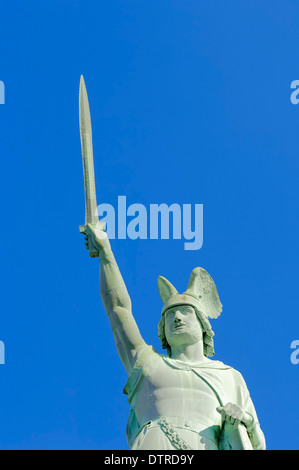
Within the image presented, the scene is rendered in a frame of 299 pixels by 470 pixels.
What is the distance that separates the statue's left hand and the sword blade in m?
5.58

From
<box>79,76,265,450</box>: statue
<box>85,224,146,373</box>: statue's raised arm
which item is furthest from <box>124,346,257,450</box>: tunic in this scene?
<box>85,224,146,373</box>: statue's raised arm

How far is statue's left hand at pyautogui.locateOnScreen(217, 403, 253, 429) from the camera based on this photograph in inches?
821

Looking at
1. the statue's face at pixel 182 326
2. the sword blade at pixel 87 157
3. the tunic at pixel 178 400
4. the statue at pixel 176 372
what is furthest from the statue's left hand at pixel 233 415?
the sword blade at pixel 87 157

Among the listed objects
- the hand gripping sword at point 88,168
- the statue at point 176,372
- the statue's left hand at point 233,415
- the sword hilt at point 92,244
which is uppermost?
the hand gripping sword at point 88,168

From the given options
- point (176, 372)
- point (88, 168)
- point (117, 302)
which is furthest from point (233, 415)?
point (88, 168)

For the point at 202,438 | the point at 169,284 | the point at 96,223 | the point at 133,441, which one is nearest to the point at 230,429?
the point at 202,438

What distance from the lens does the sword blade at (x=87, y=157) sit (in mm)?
24844

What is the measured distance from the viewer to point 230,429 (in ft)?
69.1

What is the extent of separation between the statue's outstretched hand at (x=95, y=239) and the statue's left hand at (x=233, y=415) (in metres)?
4.90

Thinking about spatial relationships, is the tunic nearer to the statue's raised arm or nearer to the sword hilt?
the statue's raised arm

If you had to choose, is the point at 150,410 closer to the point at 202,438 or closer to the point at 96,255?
the point at 202,438

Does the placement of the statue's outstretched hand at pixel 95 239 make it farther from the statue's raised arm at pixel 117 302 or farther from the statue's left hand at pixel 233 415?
the statue's left hand at pixel 233 415

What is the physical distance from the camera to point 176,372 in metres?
22.2
